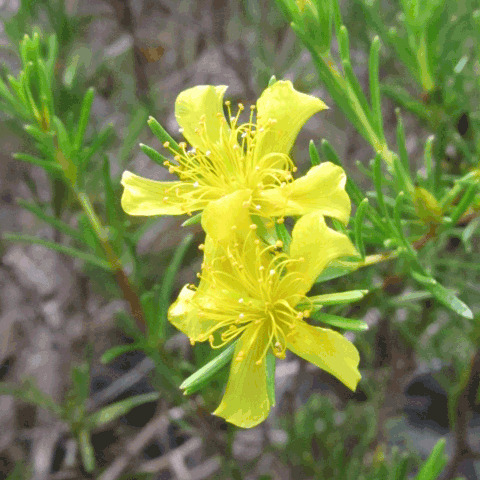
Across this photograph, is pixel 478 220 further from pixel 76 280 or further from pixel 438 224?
pixel 76 280

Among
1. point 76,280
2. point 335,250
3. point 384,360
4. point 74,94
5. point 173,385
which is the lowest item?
point 384,360

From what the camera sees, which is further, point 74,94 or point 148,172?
point 148,172

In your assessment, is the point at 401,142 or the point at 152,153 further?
the point at 401,142

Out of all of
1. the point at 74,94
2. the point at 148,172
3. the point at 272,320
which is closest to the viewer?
the point at 272,320

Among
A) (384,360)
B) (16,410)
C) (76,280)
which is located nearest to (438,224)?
(384,360)

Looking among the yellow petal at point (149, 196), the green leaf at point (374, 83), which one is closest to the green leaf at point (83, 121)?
the yellow petal at point (149, 196)

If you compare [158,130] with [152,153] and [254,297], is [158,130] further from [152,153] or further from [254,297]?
[254,297]

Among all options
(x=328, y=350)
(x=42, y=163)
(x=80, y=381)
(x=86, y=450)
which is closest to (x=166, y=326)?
(x=80, y=381)
